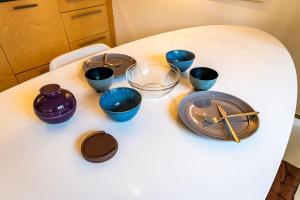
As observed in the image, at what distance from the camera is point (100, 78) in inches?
30.5

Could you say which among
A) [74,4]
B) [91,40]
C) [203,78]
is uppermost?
[203,78]

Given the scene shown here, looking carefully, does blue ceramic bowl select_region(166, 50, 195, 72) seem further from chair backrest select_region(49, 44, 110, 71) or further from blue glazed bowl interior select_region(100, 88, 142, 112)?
chair backrest select_region(49, 44, 110, 71)

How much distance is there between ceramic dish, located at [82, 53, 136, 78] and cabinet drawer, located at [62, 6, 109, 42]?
120 centimetres

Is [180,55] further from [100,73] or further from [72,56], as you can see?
[72,56]

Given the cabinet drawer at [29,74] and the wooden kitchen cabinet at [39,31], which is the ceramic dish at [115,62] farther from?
the cabinet drawer at [29,74]

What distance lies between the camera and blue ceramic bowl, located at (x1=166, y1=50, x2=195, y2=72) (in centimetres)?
85

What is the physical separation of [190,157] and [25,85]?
67 cm

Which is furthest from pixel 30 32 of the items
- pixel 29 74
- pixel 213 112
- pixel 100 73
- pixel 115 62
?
pixel 213 112

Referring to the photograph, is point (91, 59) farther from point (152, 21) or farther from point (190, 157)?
point (152, 21)

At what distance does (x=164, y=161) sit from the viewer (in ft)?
1.74

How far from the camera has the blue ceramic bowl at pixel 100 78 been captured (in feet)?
2.35

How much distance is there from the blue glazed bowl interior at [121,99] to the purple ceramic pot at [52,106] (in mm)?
117

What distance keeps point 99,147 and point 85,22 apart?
6.04 ft

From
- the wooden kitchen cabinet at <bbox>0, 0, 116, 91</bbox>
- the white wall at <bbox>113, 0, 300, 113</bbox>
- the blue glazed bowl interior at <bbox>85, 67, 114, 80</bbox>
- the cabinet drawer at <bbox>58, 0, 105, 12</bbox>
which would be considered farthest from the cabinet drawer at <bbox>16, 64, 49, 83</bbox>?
the blue glazed bowl interior at <bbox>85, 67, 114, 80</bbox>
